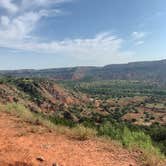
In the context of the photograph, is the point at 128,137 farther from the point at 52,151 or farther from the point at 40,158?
the point at 40,158

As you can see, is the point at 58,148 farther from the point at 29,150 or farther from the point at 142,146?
the point at 142,146

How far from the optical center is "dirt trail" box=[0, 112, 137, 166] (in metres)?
6.38

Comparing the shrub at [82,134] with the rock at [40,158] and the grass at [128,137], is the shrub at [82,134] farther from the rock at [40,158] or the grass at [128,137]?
the rock at [40,158]

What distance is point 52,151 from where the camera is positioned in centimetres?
704

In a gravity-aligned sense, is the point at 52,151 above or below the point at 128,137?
above

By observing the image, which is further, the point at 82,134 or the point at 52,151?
the point at 82,134

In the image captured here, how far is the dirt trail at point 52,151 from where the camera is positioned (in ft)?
20.9

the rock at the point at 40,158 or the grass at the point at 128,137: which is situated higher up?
the rock at the point at 40,158

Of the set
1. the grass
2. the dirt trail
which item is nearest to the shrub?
the grass

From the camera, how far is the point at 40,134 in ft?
28.2

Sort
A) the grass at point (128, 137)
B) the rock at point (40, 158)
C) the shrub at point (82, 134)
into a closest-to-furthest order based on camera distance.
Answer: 1. the rock at point (40, 158)
2. the grass at point (128, 137)
3. the shrub at point (82, 134)

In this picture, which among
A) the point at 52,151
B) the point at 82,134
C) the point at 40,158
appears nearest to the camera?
the point at 40,158

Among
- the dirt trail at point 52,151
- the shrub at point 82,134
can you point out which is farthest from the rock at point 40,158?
the shrub at point 82,134

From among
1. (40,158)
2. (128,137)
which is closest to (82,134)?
(128,137)
